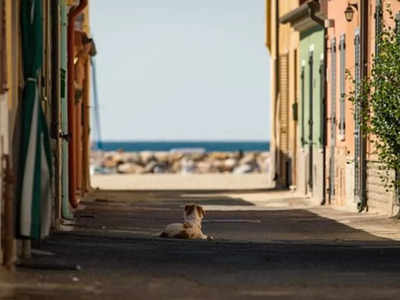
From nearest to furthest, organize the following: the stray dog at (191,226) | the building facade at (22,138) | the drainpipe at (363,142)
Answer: the building facade at (22,138) → the stray dog at (191,226) → the drainpipe at (363,142)

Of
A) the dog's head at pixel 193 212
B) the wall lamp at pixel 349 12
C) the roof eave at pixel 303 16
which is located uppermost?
the roof eave at pixel 303 16

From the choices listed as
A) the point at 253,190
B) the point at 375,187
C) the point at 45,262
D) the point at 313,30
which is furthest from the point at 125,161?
the point at 45,262

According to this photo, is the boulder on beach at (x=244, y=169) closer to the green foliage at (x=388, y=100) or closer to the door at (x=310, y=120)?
the door at (x=310, y=120)

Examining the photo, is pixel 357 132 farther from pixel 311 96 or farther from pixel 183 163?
pixel 183 163

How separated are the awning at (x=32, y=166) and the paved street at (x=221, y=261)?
45cm

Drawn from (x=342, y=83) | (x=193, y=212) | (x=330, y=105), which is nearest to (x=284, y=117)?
(x=330, y=105)

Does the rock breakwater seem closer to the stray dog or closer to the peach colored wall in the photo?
the peach colored wall

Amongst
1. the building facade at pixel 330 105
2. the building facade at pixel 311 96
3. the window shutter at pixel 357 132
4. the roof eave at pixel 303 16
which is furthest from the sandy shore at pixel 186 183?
the window shutter at pixel 357 132

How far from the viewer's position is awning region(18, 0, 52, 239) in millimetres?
17438

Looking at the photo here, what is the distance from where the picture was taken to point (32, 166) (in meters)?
17.5

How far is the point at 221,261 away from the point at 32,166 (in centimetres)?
259

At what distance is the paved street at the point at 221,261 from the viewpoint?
1505 cm

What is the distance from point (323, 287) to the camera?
15430 mm

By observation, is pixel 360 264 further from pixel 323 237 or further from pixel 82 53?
pixel 82 53
